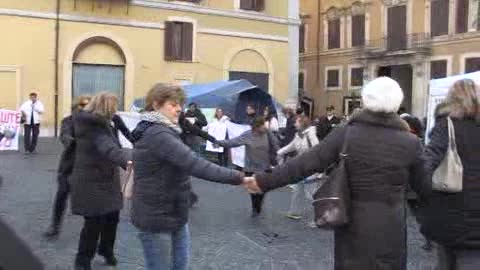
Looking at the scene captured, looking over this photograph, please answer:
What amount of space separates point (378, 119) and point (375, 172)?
11.4 inches

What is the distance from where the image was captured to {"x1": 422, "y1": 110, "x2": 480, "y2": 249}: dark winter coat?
4137 mm

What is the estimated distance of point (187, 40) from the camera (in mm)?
30484

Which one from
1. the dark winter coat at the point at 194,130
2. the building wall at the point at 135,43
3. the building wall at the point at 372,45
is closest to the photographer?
the dark winter coat at the point at 194,130

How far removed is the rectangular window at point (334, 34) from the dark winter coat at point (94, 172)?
42225 millimetres

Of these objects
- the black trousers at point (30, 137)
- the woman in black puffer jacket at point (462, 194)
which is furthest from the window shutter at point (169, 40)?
the woman in black puffer jacket at point (462, 194)

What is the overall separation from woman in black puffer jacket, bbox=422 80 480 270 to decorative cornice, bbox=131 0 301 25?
25979 millimetres

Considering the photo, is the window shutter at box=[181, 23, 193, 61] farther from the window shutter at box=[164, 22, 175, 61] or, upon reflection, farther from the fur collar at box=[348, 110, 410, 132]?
the fur collar at box=[348, 110, 410, 132]

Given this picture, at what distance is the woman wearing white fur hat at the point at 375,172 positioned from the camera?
3.82 m

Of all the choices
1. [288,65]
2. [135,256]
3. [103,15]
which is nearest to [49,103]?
[103,15]

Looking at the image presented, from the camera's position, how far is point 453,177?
4.10 metres

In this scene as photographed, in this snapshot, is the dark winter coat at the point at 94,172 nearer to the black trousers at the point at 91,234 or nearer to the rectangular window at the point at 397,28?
the black trousers at the point at 91,234

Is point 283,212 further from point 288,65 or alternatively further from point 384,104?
point 288,65

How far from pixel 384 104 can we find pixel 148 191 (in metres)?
1.60

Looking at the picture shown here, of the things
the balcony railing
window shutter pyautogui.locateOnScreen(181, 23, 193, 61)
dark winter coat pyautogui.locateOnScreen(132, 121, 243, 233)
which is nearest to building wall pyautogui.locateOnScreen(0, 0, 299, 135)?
window shutter pyautogui.locateOnScreen(181, 23, 193, 61)
